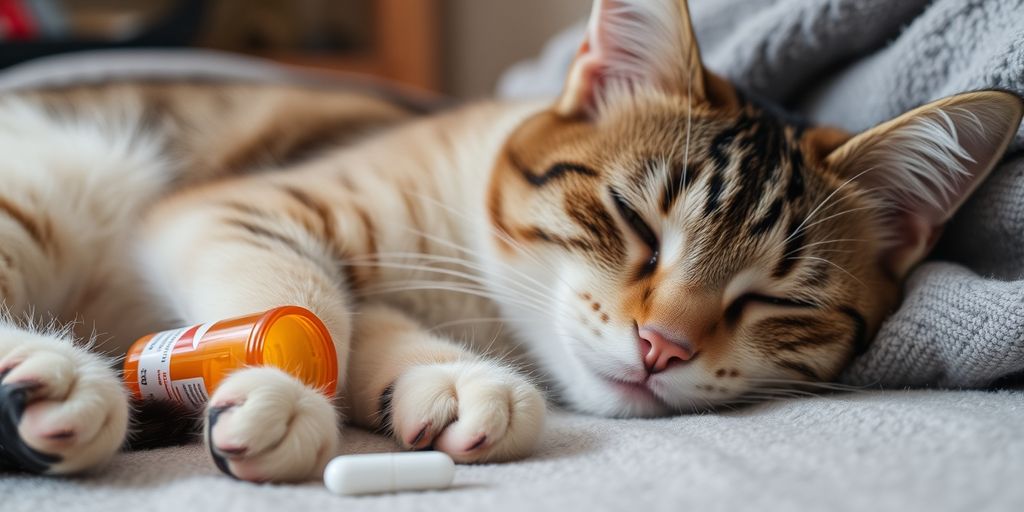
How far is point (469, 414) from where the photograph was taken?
758mm

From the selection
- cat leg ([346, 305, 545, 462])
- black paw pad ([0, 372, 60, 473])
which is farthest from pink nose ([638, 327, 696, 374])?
black paw pad ([0, 372, 60, 473])

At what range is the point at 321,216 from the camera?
3.67 feet

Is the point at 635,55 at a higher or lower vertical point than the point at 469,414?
higher

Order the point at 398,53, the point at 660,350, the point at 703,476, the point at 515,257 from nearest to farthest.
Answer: the point at 703,476
the point at 660,350
the point at 515,257
the point at 398,53

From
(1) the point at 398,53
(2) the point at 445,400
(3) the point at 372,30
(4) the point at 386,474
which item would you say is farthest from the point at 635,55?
(3) the point at 372,30

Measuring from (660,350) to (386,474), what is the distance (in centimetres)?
35

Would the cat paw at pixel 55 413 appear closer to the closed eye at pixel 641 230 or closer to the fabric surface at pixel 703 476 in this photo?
the fabric surface at pixel 703 476

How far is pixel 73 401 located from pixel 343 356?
0.96 ft

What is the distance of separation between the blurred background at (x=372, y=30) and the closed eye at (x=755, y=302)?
2.08 m

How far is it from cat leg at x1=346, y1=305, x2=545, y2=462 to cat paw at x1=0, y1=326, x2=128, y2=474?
0.85 feet

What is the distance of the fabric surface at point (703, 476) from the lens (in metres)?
0.58

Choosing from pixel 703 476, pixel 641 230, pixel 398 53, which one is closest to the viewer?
pixel 703 476

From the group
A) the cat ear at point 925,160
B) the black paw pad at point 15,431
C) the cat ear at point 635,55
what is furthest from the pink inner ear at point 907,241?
the black paw pad at point 15,431

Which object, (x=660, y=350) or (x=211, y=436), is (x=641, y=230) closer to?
(x=660, y=350)
